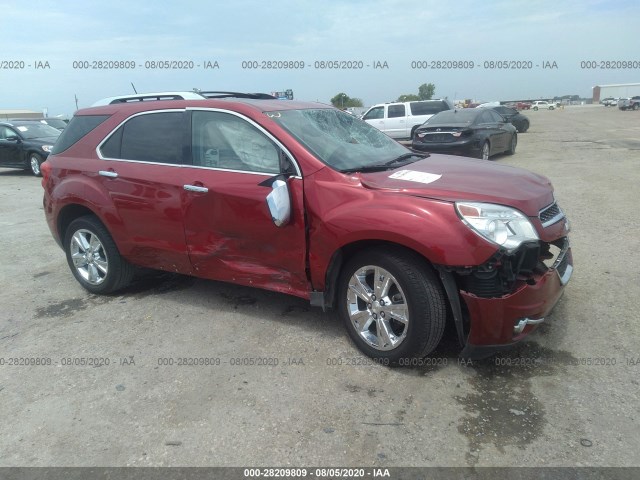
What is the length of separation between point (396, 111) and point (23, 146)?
39.8 ft

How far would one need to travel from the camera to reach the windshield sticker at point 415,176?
3365mm

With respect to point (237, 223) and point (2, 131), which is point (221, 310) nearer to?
point (237, 223)

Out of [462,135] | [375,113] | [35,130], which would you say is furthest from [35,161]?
[462,135]

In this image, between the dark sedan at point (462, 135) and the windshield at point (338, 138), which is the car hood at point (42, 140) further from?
the windshield at point (338, 138)

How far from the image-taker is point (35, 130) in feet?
49.2

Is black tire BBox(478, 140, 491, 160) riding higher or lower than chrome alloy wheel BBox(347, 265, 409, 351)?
higher

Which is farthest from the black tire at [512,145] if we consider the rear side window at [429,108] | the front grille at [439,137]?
the rear side window at [429,108]

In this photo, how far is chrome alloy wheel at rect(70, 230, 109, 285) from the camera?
4.79 metres

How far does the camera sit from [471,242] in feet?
9.52

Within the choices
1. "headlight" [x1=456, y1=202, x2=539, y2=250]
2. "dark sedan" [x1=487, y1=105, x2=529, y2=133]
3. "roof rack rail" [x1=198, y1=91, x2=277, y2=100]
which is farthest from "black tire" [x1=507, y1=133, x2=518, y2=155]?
"headlight" [x1=456, y1=202, x2=539, y2=250]

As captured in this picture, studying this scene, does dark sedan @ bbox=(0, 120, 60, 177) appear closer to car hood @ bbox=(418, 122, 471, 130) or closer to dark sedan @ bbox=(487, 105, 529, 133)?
car hood @ bbox=(418, 122, 471, 130)

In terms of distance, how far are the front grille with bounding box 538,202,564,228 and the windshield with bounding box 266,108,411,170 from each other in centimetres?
121

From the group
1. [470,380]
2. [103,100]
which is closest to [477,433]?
[470,380]

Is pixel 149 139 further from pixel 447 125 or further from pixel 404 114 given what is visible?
pixel 404 114
